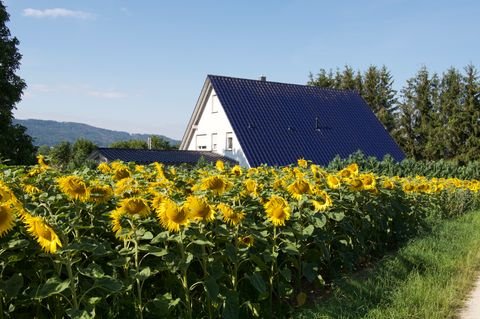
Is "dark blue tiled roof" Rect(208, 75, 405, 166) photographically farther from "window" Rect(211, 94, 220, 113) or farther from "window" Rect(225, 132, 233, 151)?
"window" Rect(225, 132, 233, 151)

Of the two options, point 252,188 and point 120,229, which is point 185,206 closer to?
point 120,229

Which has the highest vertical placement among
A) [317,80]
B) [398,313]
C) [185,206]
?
[317,80]

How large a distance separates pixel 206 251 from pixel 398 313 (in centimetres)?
150

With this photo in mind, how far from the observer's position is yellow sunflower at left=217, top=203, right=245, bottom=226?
10.5 feet

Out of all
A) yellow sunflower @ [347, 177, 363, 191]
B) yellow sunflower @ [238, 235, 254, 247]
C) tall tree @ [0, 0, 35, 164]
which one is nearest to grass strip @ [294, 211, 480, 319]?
yellow sunflower @ [238, 235, 254, 247]

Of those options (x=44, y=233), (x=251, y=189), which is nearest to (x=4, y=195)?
(x=44, y=233)

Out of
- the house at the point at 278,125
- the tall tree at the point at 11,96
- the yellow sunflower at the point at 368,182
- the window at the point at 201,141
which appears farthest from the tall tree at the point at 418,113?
the yellow sunflower at the point at 368,182

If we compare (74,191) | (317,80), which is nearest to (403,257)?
(74,191)

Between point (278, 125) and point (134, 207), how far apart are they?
20.4 metres

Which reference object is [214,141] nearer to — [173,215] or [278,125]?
[278,125]

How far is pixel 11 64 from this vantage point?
2033 centimetres

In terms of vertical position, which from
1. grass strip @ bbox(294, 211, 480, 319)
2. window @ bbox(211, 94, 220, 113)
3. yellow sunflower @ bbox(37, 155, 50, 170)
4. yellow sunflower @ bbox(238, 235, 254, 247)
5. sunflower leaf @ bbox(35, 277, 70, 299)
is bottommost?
grass strip @ bbox(294, 211, 480, 319)

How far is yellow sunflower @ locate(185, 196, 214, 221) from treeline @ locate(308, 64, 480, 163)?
119 feet

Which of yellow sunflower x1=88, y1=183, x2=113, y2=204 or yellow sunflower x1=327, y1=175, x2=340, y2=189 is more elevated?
yellow sunflower x1=327, y1=175, x2=340, y2=189
